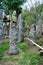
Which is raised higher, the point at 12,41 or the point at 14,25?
the point at 14,25

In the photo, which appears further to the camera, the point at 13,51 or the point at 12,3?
the point at 12,3

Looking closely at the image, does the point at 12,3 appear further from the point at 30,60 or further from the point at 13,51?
the point at 30,60

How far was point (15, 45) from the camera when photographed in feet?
36.8

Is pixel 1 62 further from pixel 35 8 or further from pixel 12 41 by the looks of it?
pixel 35 8

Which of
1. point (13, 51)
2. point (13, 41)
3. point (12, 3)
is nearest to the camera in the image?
point (13, 51)

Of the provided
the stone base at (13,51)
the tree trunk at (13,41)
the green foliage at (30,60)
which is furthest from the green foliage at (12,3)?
the green foliage at (30,60)

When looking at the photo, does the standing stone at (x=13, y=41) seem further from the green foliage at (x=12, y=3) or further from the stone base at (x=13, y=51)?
the green foliage at (x=12, y=3)

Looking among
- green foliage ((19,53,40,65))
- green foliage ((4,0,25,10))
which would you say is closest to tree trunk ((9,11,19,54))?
green foliage ((19,53,40,65))

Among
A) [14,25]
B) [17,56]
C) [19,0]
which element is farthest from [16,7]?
[17,56]

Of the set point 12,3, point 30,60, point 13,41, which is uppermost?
point 12,3

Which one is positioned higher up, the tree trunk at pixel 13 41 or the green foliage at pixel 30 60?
the tree trunk at pixel 13 41

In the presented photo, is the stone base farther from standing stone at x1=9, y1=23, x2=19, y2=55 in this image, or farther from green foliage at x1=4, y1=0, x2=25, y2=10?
green foliage at x1=4, y1=0, x2=25, y2=10

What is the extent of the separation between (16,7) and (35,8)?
25.8 feet

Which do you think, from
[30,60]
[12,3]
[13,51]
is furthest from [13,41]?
[12,3]
